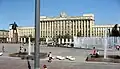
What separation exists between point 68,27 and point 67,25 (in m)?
1.32

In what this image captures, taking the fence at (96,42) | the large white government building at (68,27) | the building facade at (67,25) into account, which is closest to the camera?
the fence at (96,42)

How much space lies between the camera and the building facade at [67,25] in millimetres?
131250

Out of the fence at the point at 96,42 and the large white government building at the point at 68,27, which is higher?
the large white government building at the point at 68,27

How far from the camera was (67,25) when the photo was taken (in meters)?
137

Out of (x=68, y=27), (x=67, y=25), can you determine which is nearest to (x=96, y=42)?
(x=67, y=25)

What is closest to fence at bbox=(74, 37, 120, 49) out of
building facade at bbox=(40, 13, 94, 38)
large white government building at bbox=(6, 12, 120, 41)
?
large white government building at bbox=(6, 12, 120, 41)

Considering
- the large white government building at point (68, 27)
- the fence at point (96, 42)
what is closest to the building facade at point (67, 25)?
the large white government building at point (68, 27)

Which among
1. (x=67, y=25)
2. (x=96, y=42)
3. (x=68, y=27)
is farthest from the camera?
(x=68, y=27)

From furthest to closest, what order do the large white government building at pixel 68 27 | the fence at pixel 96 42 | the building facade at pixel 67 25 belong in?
the building facade at pixel 67 25
the large white government building at pixel 68 27
the fence at pixel 96 42

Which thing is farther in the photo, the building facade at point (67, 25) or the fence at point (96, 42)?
the building facade at point (67, 25)

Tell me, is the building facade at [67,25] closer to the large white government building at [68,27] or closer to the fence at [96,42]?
the large white government building at [68,27]

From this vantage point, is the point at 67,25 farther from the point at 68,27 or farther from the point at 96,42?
the point at 96,42

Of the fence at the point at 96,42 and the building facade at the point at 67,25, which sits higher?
the building facade at the point at 67,25

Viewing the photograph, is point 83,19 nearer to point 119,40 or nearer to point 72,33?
point 72,33
